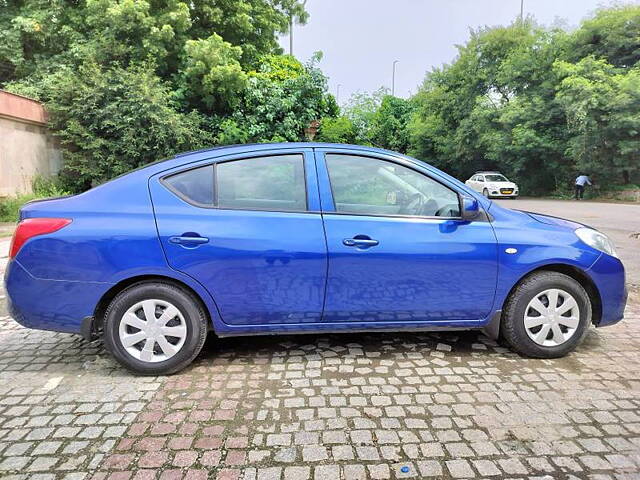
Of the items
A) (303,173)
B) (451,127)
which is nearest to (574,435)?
(303,173)

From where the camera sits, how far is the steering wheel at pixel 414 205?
141 inches

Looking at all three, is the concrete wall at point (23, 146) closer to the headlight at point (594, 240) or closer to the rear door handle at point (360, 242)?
the rear door handle at point (360, 242)

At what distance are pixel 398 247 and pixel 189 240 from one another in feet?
4.85

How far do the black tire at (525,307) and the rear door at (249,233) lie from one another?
148cm

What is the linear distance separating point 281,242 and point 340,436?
52.4 inches

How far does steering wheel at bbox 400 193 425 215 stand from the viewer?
358 cm

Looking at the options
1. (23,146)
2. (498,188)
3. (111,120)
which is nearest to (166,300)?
(111,120)

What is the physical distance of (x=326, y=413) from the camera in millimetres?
2826

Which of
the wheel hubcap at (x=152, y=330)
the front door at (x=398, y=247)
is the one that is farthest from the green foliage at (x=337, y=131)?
the wheel hubcap at (x=152, y=330)

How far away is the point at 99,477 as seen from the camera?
2.24m

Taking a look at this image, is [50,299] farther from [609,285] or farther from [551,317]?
[609,285]

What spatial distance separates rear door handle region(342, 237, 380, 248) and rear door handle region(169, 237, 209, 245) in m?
0.98

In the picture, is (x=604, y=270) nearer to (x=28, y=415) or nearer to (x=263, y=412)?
(x=263, y=412)

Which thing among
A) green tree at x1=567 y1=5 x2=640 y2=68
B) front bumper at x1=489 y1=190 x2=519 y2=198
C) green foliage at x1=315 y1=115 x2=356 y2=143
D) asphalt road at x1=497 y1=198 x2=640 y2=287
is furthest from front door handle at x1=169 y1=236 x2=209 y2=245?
green tree at x1=567 y1=5 x2=640 y2=68
